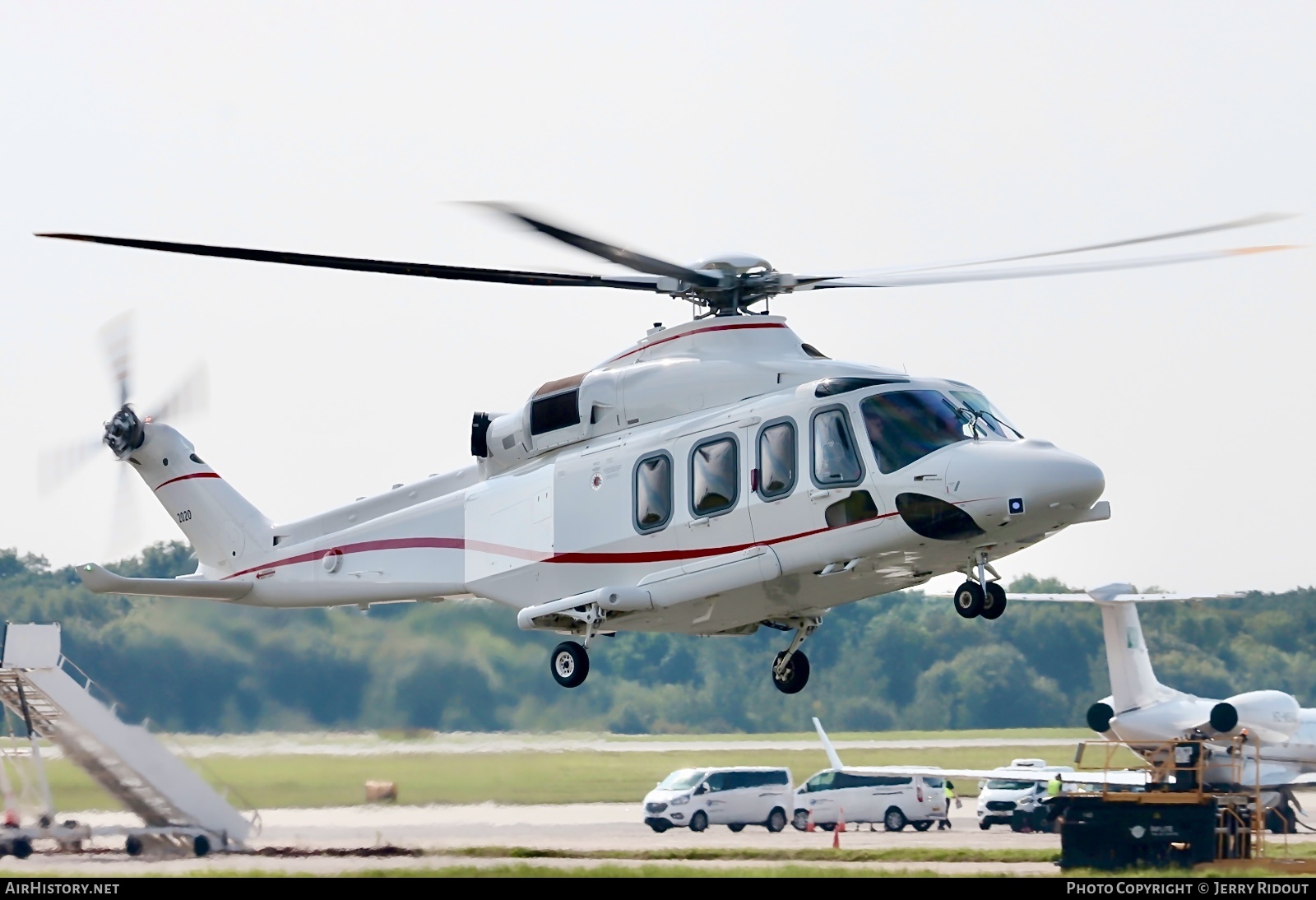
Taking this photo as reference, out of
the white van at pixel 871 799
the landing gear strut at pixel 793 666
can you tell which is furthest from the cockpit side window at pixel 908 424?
the white van at pixel 871 799

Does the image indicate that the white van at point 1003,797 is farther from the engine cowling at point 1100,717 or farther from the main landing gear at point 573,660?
the main landing gear at point 573,660

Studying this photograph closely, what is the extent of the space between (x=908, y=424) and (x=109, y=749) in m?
14.2

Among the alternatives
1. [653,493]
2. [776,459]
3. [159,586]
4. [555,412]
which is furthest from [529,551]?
[159,586]

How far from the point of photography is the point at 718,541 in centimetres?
1491

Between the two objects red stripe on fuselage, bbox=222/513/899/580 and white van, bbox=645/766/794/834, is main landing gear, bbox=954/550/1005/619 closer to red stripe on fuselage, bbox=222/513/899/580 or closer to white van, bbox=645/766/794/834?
red stripe on fuselage, bbox=222/513/899/580

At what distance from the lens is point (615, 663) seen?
34250 mm

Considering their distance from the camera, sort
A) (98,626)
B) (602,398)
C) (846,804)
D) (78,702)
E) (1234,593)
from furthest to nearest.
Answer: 1. (846,804)
2. (1234,593)
3. (98,626)
4. (78,702)
5. (602,398)

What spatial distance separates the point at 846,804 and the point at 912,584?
18.8 m

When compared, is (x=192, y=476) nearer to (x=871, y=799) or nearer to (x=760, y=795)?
(x=760, y=795)

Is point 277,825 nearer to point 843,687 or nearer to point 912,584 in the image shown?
point 912,584

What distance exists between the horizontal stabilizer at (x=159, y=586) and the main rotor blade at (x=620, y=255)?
6435 millimetres
